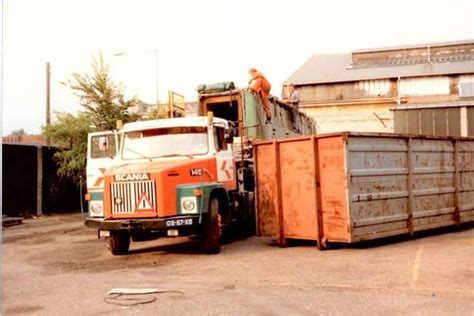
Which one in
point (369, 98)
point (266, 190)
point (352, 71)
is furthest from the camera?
point (352, 71)

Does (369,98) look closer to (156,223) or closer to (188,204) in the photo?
(188,204)

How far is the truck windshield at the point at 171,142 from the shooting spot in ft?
35.1

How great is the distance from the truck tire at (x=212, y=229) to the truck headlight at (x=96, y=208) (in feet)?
6.66

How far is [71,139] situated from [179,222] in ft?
45.3

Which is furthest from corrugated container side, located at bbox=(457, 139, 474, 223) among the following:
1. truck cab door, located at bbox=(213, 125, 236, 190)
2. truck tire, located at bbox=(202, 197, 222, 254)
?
truck tire, located at bbox=(202, 197, 222, 254)

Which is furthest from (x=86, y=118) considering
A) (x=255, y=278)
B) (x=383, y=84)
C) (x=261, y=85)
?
(x=383, y=84)

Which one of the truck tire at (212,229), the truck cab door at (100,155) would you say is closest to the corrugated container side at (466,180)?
Answer: the truck tire at (212,229)

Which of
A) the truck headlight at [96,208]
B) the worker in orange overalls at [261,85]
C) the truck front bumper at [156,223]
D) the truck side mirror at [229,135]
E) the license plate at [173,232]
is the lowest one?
the license plate at [173,232]

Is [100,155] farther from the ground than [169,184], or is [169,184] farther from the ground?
[100,155]

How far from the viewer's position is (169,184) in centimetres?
963

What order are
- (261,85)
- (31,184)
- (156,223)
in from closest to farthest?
(156,223)
(261,85)
(31,184)

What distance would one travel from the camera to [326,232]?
1008cm

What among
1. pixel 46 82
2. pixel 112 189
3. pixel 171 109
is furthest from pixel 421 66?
pixel 112 189

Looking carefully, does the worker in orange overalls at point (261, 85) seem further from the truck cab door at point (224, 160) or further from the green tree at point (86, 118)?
the green tree at point (86, 118)
